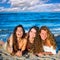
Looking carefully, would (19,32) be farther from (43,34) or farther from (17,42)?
(43,34)

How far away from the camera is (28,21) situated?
1629 millimetres

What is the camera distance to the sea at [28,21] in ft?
5.31

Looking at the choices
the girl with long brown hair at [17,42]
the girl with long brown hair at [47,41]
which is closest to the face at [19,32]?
the girl with long brown hair at [17,42]

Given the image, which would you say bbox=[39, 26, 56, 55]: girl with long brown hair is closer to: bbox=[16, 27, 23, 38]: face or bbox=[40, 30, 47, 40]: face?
bbox=[40, 30, 47, 40]: face

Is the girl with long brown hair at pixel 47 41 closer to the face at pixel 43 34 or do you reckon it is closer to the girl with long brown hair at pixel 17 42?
the face at pixel 43 34

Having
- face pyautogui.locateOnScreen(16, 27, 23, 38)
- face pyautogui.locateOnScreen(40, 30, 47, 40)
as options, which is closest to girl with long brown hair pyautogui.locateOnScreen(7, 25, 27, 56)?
face pyautogui.locateOnScreen(16, 27, 23, 38)

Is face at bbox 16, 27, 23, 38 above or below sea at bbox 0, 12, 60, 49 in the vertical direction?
below

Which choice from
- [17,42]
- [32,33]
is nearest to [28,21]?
[32,33]

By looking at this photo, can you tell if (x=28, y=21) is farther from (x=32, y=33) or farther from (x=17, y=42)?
(x=17, y=42)

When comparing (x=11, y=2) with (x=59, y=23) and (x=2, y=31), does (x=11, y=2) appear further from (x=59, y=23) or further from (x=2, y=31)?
(x=59, y=23)

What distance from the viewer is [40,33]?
1.62 m

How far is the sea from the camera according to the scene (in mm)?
1618

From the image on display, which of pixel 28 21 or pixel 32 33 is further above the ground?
pixel 28 21

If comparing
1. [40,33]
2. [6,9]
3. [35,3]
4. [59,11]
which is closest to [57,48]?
[40,33]
